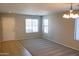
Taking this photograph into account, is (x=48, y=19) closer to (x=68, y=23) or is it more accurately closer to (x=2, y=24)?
(x=68, y=23)

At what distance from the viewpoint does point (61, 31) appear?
2982 mm

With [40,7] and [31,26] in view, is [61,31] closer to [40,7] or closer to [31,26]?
[40,7]

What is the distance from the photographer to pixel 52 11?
3.25 m

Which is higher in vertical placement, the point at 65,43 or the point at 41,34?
the point at 41,34

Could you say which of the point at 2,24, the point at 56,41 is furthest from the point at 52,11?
the point at 2,24

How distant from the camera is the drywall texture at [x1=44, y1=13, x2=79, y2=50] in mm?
2854

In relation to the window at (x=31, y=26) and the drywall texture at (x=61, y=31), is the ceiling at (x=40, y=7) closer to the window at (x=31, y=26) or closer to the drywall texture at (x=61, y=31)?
the drywall texture at (x=61, y=31)

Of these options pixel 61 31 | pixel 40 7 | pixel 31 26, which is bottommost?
pixel 61 31

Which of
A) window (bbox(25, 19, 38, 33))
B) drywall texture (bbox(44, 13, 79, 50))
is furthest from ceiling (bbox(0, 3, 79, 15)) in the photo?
window (bbox(25, 19, 38, 33))

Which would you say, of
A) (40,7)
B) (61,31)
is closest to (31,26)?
(40,7)

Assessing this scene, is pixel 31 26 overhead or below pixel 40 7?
below

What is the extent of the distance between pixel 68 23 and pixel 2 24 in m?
2.53

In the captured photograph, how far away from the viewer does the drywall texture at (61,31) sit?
2.85 meters

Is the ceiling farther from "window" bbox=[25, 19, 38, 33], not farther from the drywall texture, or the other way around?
"window" bbox=[25, 19, 38, 33]
